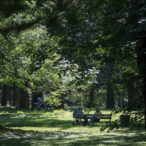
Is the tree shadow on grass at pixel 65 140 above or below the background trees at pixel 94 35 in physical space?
below

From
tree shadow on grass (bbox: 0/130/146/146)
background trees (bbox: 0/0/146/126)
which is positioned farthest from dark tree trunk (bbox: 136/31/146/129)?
tree shadow on grass (bbox: 0/130/146/146)

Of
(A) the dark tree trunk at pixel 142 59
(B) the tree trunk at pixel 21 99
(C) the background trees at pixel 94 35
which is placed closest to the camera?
(C) the background trees at pixel 94 35

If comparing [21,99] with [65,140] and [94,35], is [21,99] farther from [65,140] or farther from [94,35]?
[94,35]

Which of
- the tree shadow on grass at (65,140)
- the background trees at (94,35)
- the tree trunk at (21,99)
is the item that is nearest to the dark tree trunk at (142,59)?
the background trees at (94,35)

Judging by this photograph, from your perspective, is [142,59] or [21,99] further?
[21,99]

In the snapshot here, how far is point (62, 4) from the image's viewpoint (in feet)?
23.4

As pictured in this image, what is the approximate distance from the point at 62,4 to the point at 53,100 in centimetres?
967

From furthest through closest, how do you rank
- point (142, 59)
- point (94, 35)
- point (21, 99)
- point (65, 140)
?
point (21, 99)
point (65, 140)
point (142, 59)
point (94, 35)

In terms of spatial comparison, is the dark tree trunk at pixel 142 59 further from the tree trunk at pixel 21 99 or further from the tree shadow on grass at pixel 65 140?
the tree trunk at pixel 21 99

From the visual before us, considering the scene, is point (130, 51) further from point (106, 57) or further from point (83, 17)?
point (83, 17)

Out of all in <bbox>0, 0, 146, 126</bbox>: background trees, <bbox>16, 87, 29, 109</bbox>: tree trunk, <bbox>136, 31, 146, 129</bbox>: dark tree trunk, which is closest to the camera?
<bbox>0, 0, 146, 126</bbox>: background trees

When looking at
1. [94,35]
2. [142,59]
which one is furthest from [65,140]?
[94,35]

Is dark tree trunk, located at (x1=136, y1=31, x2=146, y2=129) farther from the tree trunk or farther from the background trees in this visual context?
the tree trunk

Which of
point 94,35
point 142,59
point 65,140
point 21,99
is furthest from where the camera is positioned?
point 21,99
